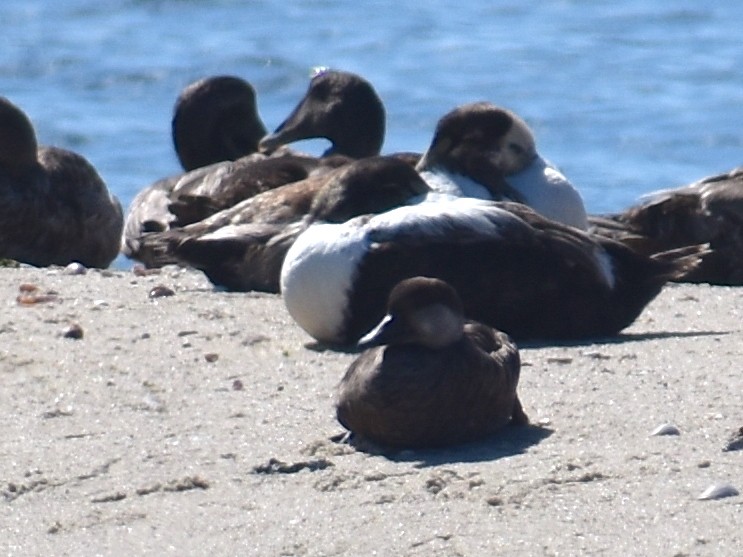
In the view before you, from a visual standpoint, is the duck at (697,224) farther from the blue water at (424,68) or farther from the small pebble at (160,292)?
the blue water at (424,68)

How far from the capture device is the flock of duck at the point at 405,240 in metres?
6.06

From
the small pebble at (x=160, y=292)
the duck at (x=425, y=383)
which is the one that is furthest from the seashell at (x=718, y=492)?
the small pebble at (x=160, y=292)

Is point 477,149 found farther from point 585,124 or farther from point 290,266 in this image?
point 585,124

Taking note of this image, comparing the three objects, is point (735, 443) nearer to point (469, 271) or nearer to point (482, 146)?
point (469, 271)

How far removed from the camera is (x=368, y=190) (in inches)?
329

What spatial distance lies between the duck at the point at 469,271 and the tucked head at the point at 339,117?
4.50 m

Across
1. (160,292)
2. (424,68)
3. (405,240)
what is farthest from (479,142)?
(424,68)

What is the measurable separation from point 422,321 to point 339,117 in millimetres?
6492

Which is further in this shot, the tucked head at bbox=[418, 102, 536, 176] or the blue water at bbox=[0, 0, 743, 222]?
the blue water at bbox=[0, 0, 743, 222]

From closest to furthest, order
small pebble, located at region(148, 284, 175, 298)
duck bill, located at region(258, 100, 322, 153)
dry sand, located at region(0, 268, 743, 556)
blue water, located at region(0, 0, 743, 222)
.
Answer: dry sand, located at region(0, 268, 743, 556) < small pebble, located at region(148, 284, 175, 298) < duck bill, located at region(258, 100, 322, 153) < blue water, located at region(0, 0, 743, 222)

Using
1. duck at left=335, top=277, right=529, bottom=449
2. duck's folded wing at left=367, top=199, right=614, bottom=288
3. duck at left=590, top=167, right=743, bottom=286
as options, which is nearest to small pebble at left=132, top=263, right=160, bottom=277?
duck's folded wing at left=367, top=199, right=614, bottom=288

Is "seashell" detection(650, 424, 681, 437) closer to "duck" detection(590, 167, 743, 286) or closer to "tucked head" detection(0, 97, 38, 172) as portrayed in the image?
"duck" detection(590, 167, 743, 286)

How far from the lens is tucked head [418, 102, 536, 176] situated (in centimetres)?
945

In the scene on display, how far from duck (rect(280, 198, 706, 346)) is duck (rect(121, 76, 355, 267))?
1.97m
